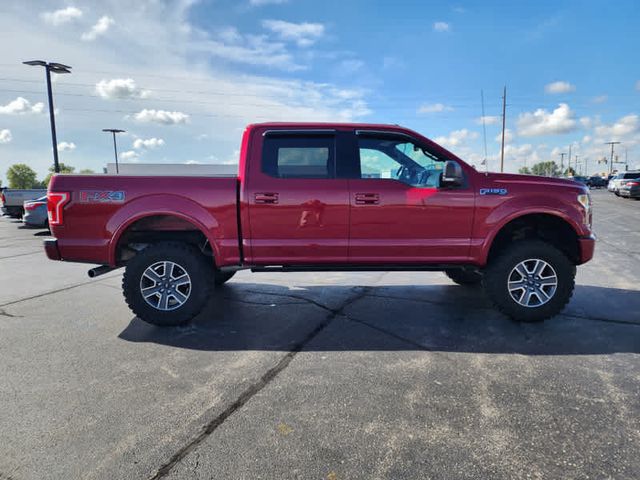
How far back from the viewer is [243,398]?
2.75 m

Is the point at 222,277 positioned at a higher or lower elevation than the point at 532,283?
lower

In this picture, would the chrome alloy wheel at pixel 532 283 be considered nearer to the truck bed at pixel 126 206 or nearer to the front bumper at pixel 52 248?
the truck bed at pixel 126 206

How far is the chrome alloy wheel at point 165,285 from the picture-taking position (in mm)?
4156

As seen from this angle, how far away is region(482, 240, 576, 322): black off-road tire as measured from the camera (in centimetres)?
416

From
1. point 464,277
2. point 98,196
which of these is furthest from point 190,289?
point 464,277

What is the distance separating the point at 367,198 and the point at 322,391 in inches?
79.9

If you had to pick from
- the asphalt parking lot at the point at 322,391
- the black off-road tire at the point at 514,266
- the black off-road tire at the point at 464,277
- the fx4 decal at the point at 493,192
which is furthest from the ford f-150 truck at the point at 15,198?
the black off-road tire at the point at 514,266

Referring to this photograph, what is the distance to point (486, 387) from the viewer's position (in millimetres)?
2883

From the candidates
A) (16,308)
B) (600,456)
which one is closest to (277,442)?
(600,456)

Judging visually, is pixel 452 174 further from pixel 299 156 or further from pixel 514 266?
pixel 299 156

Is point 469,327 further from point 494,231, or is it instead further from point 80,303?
point 80,303

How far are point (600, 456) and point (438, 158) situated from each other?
300cm

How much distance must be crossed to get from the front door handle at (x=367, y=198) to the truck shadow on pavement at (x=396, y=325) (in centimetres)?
130

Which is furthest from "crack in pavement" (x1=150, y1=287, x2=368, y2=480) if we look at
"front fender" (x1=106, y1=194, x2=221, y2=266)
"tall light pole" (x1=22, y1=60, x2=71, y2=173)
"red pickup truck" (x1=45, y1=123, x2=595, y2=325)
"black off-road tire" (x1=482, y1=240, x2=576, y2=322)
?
"tall light pole" (x1=22, y1=60, x2=71, y2=173)
